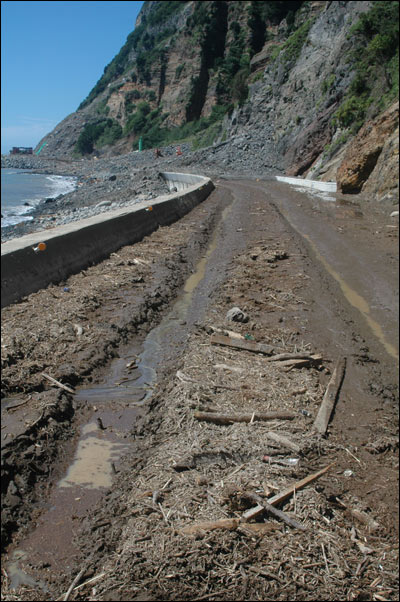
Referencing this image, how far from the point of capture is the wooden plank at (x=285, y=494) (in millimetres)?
3080

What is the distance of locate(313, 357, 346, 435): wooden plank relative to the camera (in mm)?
4232

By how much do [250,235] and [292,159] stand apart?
27.2 meters

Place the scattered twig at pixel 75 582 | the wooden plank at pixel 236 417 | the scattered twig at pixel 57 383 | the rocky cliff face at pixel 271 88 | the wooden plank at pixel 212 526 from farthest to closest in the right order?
the rocky cliff face at pixel 271 88 < the scattered twig at pixel 57 383 < the wooden plank at pixel 236 417 < the wooden plank at pixel 212 526 < the scattered twig at pixel 75 582

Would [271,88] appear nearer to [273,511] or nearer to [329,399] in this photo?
[329,399]

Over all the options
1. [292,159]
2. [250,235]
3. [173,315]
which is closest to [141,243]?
[250,235]

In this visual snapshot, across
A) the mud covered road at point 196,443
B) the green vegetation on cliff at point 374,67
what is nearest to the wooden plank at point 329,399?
the mud covered road at point 196,443

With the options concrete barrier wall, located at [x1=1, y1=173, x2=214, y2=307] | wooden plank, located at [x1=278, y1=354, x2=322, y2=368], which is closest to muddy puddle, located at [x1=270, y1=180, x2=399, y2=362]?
wooden plank, located at [x1=278, y1=354, x2=322, y2=368]

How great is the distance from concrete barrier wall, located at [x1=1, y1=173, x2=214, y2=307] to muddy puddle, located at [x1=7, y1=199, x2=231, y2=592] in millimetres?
1861

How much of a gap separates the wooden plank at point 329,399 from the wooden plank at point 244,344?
771 millimetres

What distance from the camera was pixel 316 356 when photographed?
5.55 m

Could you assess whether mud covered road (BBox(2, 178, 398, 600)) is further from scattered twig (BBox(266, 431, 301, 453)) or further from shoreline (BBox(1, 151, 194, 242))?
shoreline (BBox(1, 151, 194, 242))

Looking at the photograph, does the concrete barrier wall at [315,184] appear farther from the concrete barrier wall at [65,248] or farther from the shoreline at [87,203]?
the concrete barrier wall at [65,248]

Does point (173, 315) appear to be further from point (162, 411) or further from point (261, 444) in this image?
point (261, 444)

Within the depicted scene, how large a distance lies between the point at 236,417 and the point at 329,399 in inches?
40.3
